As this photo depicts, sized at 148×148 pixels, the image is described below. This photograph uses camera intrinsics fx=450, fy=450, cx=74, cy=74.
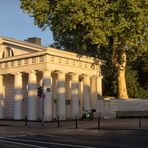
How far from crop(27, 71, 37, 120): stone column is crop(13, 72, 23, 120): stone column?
176 centimetres

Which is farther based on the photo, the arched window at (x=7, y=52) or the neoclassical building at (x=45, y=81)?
the arched window at (x=7, y=52)

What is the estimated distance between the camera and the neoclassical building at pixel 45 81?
45500 mm

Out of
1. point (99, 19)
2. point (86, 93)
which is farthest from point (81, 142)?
point (86, 93)

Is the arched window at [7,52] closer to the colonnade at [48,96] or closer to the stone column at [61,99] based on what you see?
the colonnade at [48,96]

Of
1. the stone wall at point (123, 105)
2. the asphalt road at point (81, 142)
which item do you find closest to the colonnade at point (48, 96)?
the stone wall at point (123, 105)

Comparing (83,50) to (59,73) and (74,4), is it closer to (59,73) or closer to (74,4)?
(59,73)

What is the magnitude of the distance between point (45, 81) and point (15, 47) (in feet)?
25.5

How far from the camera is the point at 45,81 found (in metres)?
44.4

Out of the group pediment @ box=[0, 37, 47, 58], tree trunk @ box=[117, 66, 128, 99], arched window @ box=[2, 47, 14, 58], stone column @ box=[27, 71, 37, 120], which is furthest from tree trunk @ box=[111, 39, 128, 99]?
arched window @ box=[2, 47, 14, 58]

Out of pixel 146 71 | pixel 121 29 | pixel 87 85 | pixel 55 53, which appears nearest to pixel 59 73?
pixel 55 53

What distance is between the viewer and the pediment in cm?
4731

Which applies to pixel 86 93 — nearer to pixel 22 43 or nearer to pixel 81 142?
pixel 22 43

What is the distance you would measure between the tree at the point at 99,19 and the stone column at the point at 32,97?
5591mm

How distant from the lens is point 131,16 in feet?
139
